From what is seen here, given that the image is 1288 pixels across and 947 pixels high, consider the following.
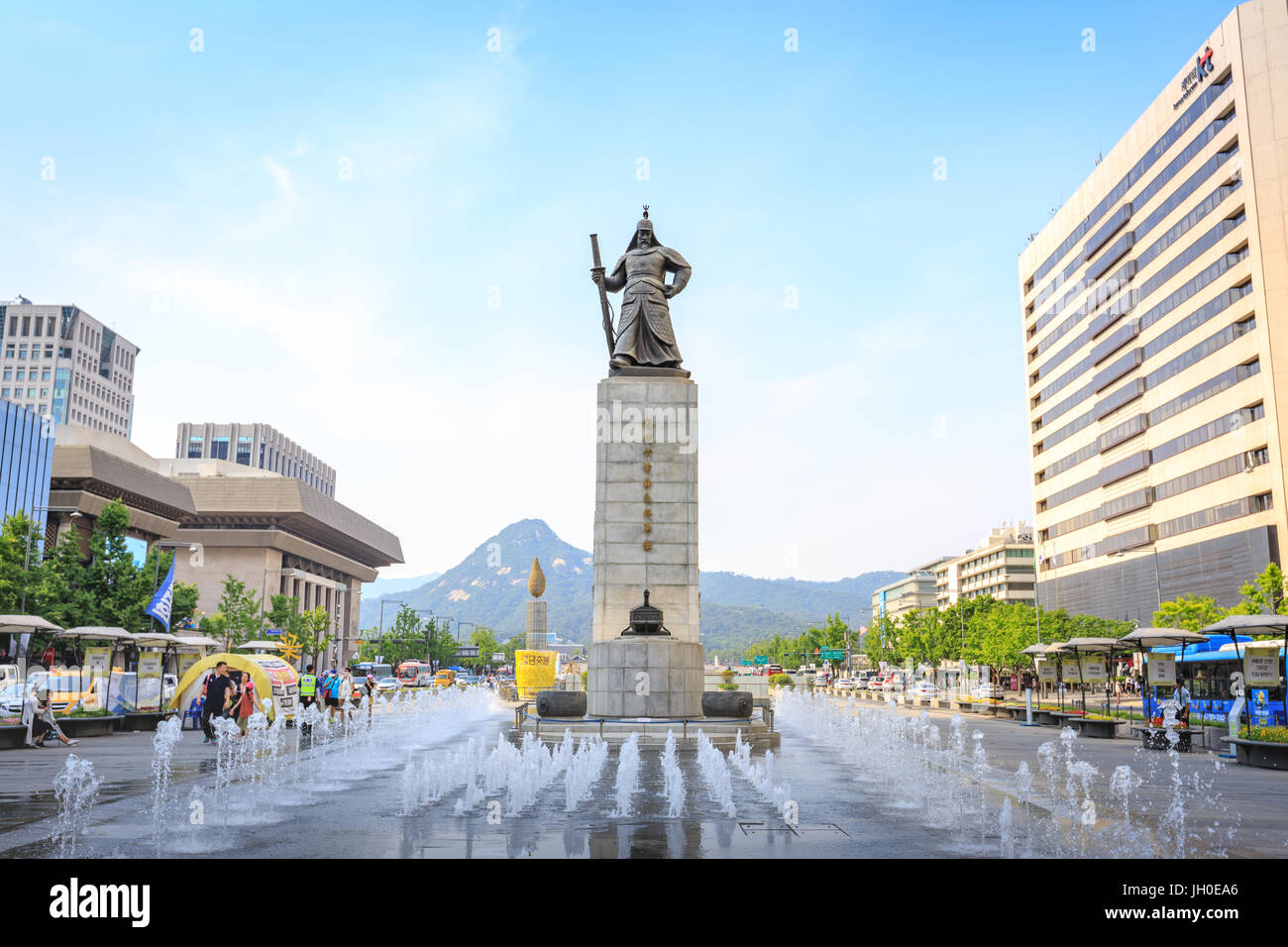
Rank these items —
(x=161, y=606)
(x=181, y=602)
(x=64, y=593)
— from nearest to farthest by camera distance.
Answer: (x=161, y=606) < (x=64, y=593) < (x=181, y=602)

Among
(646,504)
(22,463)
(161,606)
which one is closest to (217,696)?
(646,504)

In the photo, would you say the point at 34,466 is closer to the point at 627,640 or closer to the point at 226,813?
the point at 627,640

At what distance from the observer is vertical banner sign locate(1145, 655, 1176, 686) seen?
1000 inches

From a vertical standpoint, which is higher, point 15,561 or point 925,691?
point 15,561

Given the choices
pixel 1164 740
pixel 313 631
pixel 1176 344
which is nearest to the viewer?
pixel 1164 740

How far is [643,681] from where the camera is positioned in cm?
2127

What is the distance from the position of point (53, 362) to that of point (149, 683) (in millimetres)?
121593

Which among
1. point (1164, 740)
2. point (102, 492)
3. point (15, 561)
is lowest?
point (1164, 740)

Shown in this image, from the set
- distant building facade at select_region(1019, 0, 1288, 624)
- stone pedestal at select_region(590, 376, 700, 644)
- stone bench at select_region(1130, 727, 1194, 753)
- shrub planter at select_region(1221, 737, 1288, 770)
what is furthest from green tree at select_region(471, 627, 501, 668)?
shrub planter at select_region(1221, 737, 1288, 770)

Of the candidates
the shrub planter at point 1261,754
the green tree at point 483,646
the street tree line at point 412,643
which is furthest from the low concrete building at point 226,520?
the shrub planter at point 1261,754

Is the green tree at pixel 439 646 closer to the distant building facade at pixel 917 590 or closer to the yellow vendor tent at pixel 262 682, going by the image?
the distant building facade at pixel 917 590

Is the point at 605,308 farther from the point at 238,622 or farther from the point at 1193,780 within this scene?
the point at 238,622

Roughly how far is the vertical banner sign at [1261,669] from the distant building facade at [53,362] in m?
138

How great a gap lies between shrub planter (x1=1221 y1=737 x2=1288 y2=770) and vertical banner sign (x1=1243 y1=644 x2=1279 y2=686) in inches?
69.5
